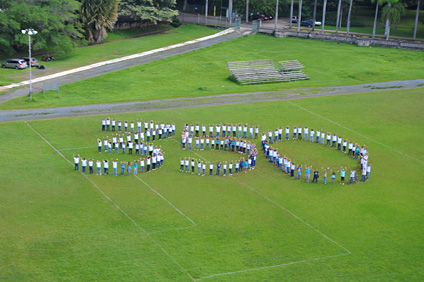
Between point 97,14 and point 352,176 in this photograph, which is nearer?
point 352,176

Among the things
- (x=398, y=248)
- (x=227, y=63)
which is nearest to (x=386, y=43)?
(x=227, y=63)

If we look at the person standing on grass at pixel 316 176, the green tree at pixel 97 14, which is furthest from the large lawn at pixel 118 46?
the person standing on grass at pixel 316 176

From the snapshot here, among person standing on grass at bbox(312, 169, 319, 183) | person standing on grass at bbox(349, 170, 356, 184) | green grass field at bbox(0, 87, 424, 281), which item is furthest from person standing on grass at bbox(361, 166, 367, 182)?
person standing on grass at bbox(312, 169, 319, 183)

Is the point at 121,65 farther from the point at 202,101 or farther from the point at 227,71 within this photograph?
the point at 202,101

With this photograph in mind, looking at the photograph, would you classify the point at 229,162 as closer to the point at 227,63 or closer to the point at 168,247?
the point at 168,247

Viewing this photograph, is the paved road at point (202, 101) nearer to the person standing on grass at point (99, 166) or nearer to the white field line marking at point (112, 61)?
the white field line marking at point (112, 61)

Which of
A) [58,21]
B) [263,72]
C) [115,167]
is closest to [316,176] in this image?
[115,167]
